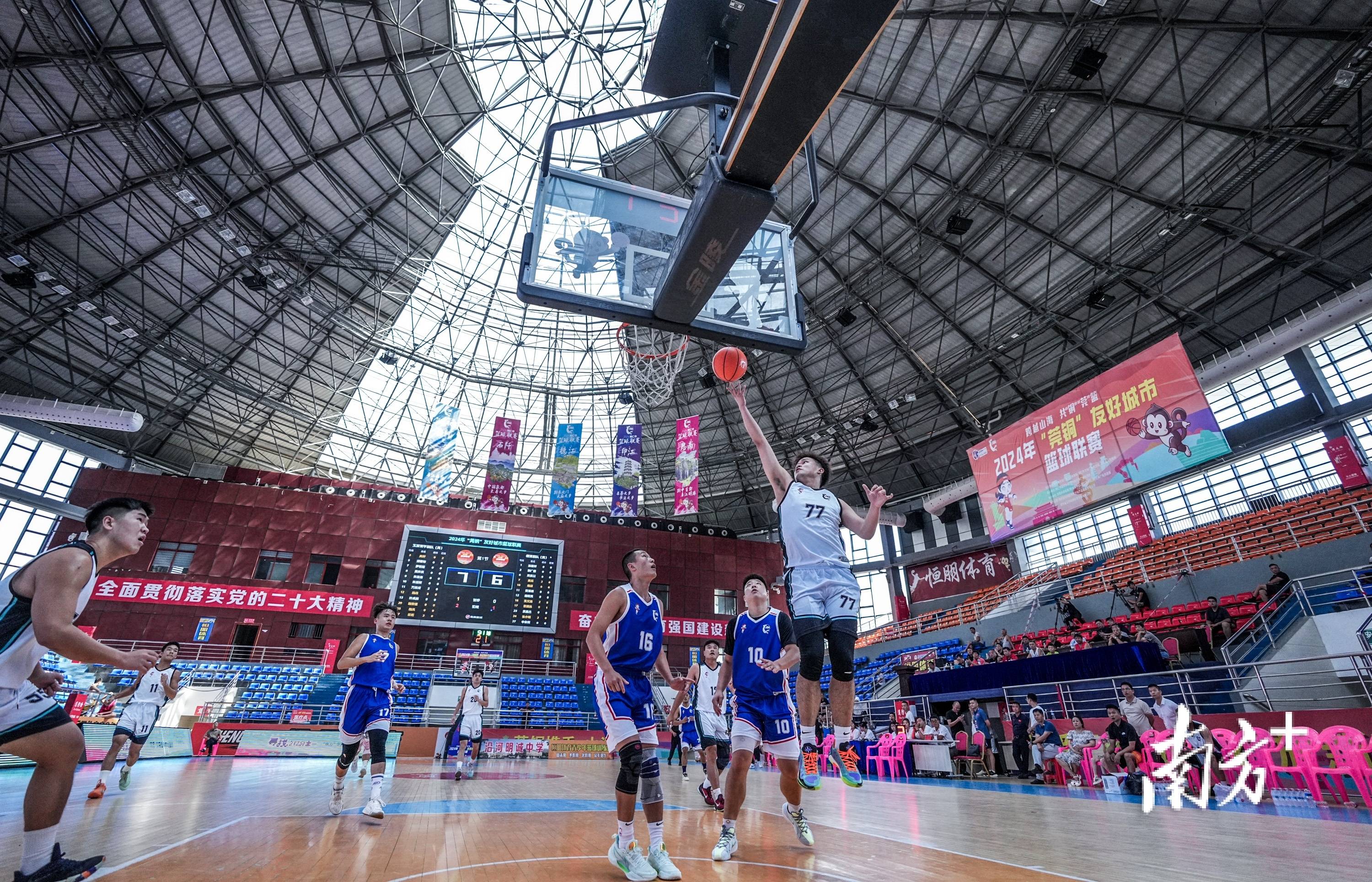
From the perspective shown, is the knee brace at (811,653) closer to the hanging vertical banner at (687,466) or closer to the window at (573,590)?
the hanging vertical banner at (687,466)

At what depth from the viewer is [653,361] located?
20.4m

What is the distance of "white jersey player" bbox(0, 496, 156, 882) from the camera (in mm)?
2428

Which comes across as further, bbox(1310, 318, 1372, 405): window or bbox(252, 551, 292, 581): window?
bbox(252, 551, 292, 581): window

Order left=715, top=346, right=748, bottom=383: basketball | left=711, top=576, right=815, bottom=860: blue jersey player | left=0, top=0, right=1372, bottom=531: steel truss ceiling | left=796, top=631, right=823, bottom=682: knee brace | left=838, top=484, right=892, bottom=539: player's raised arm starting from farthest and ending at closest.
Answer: left=0, top=0, right=1372, bottom=531: steel truss ceiling, left=715, top=346, right=748, bottom=383: basketball, left=838, top=484, right=892, bottom=539: player's raised arm, left=711, top=576, right=815, bottom=860: blue jersey player, left=796, top=631, right=823, bottom=682: knee brace

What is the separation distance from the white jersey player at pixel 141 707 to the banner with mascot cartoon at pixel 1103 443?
18494 mm

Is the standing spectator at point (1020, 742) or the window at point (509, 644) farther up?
the window at point (509, 644)

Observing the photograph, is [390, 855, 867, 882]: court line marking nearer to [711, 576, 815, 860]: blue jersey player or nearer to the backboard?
[711, 576, 815, 860]: blue jersey player

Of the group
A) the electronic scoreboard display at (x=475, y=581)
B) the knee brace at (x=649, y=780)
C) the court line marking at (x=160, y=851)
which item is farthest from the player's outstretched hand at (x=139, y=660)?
the electronic scoreboard display at (x=475, y=581)

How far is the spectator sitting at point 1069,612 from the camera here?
17109 millimetres

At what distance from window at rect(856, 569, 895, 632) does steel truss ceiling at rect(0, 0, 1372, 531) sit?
8.96m

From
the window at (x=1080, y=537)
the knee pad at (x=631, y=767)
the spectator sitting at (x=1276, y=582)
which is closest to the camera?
the knee pad at (x=631, y=767)

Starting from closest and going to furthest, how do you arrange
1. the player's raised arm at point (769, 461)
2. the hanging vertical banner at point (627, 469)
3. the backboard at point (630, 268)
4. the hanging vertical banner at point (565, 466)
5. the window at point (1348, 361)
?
the player's raised arm at point (769, 461)
the backboard at point (630, 268)
the window at point (1348, 361)
the hanging vertical banner at point (627, 469)
the hanging vertical banner at point (565, 466)

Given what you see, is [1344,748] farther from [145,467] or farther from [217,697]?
[145,467]

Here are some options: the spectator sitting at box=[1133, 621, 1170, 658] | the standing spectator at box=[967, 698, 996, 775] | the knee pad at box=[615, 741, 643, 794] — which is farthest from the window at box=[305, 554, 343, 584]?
the spectator sitting at box=[1133, 621, 1170, 658]
